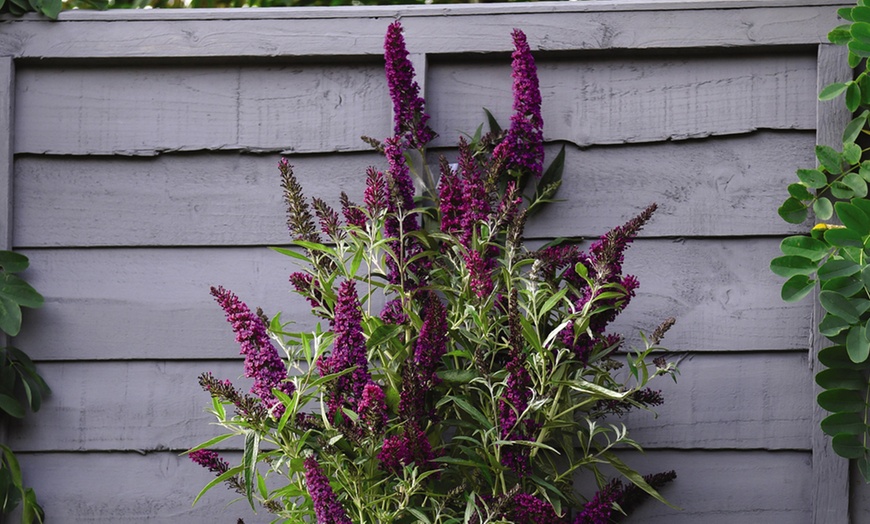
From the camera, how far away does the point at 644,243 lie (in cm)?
176

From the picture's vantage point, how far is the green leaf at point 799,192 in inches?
65.2

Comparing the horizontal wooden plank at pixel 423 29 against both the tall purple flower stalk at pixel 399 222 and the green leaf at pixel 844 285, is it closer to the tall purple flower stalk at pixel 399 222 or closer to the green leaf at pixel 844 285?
the tall purple flower stalk at pixel 399 222

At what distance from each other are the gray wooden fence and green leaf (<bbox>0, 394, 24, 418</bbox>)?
5 cm

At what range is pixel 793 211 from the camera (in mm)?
1668

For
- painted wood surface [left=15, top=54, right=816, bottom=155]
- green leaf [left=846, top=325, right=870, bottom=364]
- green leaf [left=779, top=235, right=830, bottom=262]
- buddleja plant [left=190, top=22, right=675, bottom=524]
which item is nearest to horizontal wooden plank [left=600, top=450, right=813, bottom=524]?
buddleja plant [left=190, top=22, right=675, bottom=524]

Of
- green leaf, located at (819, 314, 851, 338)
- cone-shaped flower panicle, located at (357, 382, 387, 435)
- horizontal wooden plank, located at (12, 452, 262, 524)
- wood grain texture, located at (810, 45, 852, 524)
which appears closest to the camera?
cone-shaped flower panicle, located at (357, 382, 387, 435)

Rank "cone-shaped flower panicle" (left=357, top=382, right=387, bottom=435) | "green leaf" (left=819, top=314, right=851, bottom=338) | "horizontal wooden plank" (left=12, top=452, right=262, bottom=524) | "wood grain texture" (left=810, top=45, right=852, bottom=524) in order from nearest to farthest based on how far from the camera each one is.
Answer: "cone-shaped flower panicle" (left=357, top=382, right=387, bottom=435) < "green leaf" (left=819, top=314, right=851, bottom=338) < "wood grain texture" (left=810, top=45, right=852, bottom=524) < "horizontal wooden plank" (left=12, top=452, right=262, bottom=524)

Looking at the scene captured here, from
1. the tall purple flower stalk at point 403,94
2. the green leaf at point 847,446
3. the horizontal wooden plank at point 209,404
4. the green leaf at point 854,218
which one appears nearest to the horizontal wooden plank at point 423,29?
the tall purple flower stalk at point 403,94

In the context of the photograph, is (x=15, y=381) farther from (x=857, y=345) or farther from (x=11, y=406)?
(x=857, y=345)

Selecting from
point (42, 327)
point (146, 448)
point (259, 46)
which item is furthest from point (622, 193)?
point (42, 327)

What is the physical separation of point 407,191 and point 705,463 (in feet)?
2.35

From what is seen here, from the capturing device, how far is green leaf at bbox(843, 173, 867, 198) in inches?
63.4

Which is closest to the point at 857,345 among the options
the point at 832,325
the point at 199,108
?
the point at 832,325

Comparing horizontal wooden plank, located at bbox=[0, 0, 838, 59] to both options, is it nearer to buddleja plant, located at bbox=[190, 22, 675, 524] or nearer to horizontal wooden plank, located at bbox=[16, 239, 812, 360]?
buddleja plant, located at bbox=[190, 22, 675, 524]
